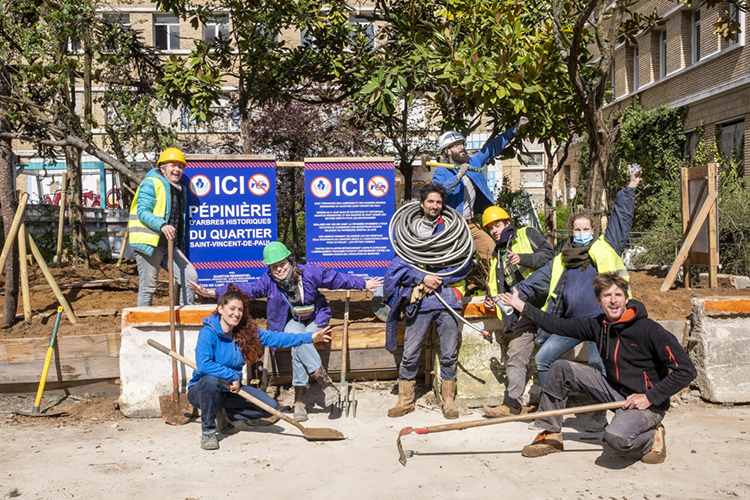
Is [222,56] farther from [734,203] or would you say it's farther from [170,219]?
[734,203]

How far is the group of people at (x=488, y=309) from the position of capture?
446 cm

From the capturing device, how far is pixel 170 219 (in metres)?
6.25

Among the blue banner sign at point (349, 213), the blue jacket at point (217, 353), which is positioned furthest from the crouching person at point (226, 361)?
the blue banner sign at point (349, 213)

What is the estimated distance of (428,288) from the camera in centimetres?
562

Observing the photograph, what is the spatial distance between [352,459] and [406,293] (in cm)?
158

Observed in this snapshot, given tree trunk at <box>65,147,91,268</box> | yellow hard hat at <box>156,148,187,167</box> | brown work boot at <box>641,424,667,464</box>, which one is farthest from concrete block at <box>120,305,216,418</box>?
tree trunk at <box>65,147,91,268</box>

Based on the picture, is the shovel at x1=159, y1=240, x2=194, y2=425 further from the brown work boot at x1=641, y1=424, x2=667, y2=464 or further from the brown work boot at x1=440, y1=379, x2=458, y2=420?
the brown work boot at x1=641, y1=424, x2=667, y2=464

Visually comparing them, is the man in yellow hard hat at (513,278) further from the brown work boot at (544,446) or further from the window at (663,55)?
the window at (663,55)

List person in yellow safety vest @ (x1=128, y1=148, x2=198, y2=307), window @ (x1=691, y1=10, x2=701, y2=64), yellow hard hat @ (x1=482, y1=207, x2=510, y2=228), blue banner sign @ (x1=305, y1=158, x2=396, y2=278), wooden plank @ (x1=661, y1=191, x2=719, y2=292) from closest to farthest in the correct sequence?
yellow hard hat @ (x1=482, y1=207, x2=510, y2=228) < person in yellow safety vest @ (x1=128, y1=148, x2=198, y2=307) < blue banner sign @ (x1=305, y1=158, x2=396, y2=278) < wooden plank @ (x1=661, y1=191, x2=719, y2=292) < window @ (x1=691, y1=10, x2=701, y2=64)

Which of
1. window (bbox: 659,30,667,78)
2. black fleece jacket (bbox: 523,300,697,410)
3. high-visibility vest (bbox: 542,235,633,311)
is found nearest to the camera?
black fleece jacket (bbox: 523,300,697,410)

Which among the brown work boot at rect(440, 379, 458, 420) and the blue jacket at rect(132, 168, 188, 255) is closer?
the brown work boot at rect(440, 379, 458, 420)

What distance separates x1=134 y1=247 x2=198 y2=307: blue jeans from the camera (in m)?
6.19

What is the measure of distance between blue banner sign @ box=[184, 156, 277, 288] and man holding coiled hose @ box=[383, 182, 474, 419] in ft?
5.39

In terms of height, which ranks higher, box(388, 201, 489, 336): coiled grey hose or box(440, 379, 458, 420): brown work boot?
box(388, 201, 489, 336): coiled grey hose
